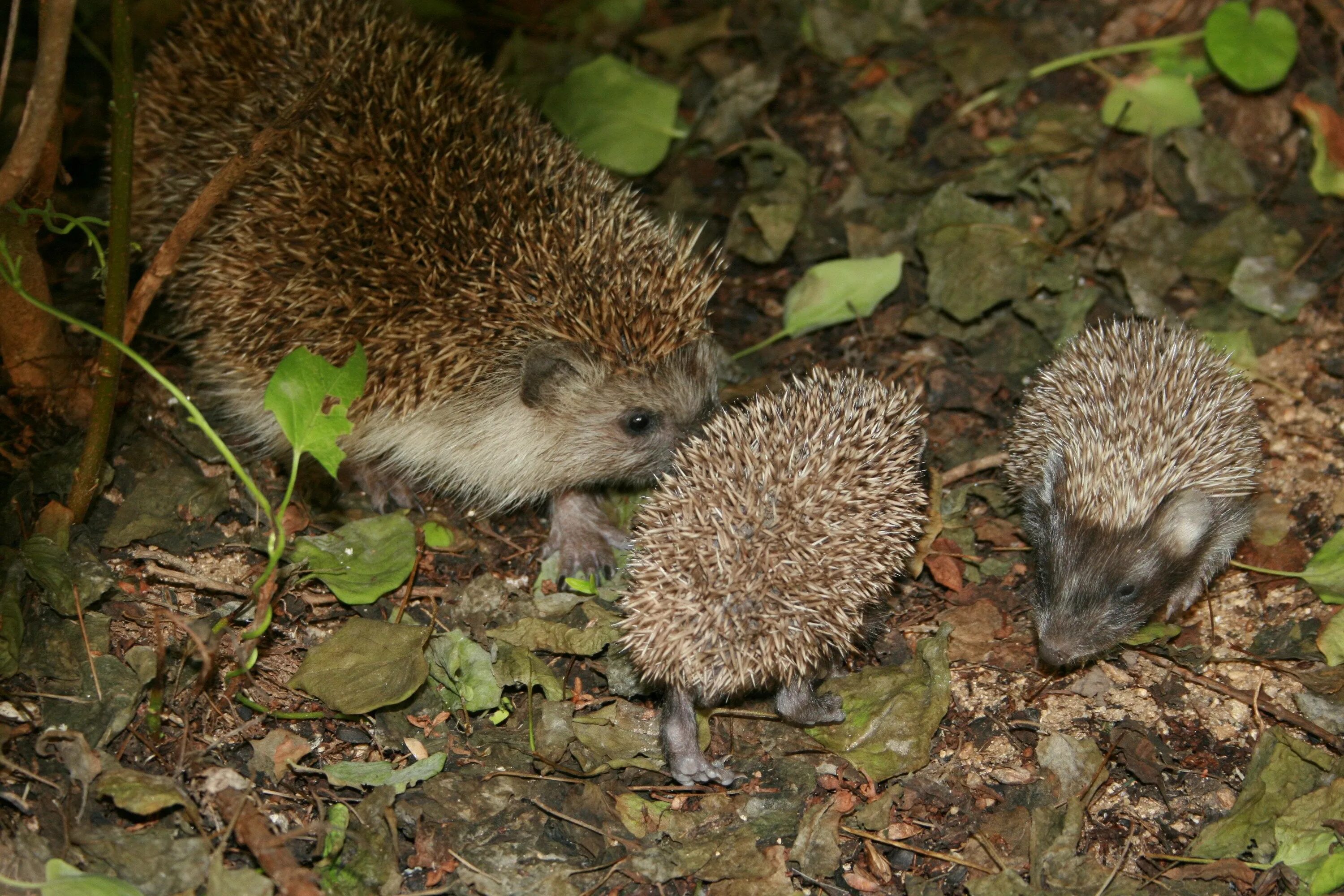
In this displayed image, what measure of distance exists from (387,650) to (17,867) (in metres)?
1.41

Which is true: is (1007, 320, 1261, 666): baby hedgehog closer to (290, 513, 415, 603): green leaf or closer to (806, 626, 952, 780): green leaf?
(806, 626, 952, 780): green leaf

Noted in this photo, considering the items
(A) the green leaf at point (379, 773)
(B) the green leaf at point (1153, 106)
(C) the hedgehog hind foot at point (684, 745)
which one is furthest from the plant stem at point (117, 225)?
(B) the green leaf at point (1153, 106)

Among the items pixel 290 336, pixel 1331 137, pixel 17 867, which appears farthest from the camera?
pixel 1331 137

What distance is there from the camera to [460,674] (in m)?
4.76

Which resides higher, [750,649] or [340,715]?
[750,649]

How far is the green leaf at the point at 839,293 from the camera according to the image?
6.07 metres

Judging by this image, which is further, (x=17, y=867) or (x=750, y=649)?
(x=750, y=649)

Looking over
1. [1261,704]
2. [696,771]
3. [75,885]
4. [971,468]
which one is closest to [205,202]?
[75,885]

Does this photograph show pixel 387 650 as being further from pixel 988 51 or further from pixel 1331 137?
pixel 1331 137

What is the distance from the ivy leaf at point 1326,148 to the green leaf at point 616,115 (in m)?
3.32

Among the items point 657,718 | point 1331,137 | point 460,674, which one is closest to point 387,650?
point 460,674

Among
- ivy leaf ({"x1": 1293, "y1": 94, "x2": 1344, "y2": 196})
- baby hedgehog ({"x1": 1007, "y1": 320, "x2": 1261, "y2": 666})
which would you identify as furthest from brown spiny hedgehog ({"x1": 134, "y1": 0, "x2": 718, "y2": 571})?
ivy leaf ({"x1": 1293, "y1": 94, "x2": 1344, "y2": 196})

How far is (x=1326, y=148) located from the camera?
21.5 feet

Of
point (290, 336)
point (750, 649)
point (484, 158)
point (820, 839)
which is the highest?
point (484, 158)
